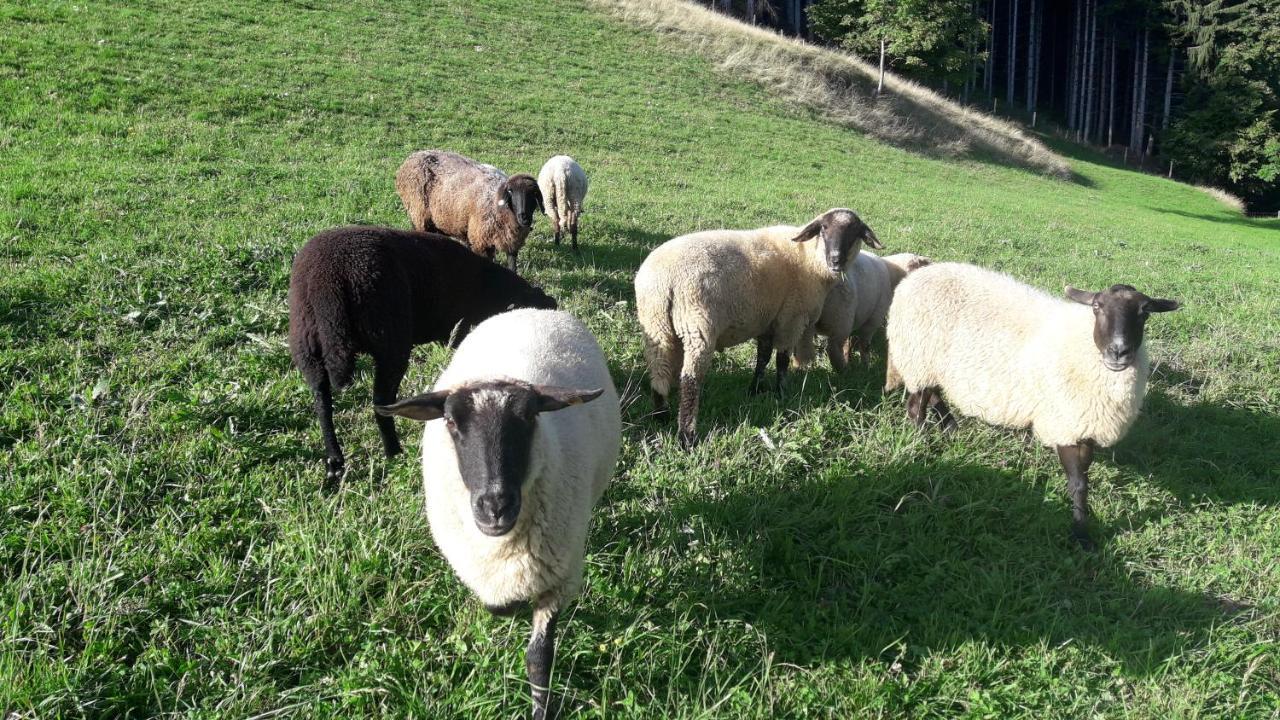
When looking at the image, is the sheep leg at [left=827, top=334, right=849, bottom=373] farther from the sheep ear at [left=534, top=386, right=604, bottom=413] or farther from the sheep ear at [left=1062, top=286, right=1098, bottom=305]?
the sheep ear at [left=534, top=386, right=604, bottom=413]

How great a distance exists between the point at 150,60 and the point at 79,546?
1433 cm

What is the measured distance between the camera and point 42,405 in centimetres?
393


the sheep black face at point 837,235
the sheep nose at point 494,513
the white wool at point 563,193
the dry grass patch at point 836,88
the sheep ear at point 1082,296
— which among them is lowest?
the sheep nose at point 494,513

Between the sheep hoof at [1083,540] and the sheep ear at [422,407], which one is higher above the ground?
the sheep ear at [422,407]

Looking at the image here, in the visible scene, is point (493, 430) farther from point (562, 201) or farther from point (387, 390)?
point (562, 201)

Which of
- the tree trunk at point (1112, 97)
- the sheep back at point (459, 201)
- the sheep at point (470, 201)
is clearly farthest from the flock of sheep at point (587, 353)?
the tree trunk at point (1112, 97)

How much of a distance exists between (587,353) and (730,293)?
5.57ft

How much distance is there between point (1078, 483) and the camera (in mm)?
4164

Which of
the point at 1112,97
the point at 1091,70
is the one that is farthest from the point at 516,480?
the point at 1091,70

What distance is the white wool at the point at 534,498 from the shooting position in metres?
2.63

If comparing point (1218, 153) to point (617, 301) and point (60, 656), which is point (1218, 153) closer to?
point (617, 301)

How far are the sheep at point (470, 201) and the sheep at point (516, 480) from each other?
15.3ft

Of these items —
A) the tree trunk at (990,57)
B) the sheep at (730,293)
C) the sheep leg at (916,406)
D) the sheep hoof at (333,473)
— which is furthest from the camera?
the tree trunk at (990,57)

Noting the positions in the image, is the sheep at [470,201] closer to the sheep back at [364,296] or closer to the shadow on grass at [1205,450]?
the sheep back at [364,296]
